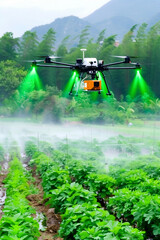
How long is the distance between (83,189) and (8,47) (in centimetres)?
1246

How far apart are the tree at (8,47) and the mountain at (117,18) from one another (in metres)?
35.4

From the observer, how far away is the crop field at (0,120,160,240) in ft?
11.9

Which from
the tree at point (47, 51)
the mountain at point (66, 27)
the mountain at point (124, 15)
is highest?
the mountain at point (124, 15)

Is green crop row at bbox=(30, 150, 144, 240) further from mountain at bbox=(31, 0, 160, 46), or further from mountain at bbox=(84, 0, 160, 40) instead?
mountain at bbox=(84, 0, 160, 40)

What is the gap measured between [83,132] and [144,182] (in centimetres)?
739

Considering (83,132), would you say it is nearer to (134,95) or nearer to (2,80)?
(134,95)

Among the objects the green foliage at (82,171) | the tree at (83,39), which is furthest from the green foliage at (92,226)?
the tree at (83,39)

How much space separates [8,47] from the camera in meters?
15.9

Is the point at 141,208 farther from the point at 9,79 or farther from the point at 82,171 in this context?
the point at 9,79

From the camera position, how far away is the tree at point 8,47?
618 inches

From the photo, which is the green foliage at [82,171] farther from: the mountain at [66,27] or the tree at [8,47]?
the mountain at [66,27]

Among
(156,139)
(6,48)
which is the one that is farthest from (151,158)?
(6,48)

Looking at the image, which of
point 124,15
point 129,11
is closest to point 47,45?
point 124,15

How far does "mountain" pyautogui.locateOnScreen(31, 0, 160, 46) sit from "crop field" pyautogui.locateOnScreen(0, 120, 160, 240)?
40737 mm
